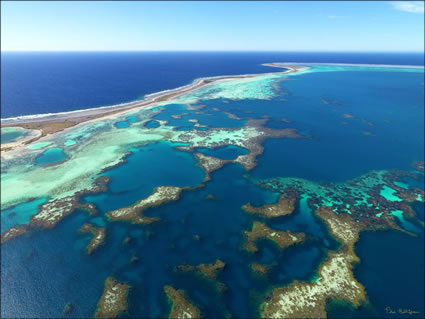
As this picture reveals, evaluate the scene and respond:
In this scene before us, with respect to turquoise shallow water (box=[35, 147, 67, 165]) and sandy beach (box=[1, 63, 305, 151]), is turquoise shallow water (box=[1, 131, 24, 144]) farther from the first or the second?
turquoise shallow water (box=[35, 147, 67, 165])

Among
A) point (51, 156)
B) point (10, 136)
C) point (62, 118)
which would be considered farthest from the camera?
point (62, 118)

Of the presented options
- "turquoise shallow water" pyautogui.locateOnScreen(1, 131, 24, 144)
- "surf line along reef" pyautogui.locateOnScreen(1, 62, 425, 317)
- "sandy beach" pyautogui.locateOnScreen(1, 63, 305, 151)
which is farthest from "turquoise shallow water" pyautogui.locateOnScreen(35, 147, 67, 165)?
"turquoise shallow water" pyautogui.locateOnScreen(1, 131, 24, 144)

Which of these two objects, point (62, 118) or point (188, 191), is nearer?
point (188, 191)

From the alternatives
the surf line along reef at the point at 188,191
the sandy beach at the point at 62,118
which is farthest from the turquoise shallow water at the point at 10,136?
the surf line along reef at the point at 188,191

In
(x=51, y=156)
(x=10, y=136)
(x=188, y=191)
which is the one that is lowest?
(x=188, y=191)

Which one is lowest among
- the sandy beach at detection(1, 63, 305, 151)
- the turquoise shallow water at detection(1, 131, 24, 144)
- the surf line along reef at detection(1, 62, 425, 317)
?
the surf line along reef at detection(1, 62, 425, 317)

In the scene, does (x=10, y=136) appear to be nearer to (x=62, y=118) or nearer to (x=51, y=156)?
(x=62, y=118)

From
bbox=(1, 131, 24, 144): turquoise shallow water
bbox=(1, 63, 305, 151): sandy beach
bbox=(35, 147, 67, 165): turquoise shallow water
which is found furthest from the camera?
bbox=(1, 63, 305, 151): sandy beach

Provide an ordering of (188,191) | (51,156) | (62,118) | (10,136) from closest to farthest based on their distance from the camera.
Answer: (188,191) → (51,156) → (10,136) → (62,118)

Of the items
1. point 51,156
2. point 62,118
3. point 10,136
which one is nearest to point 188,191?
point 51,156
